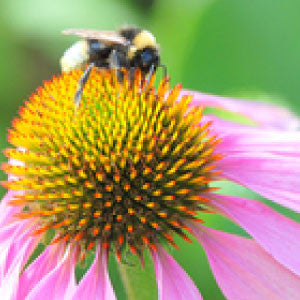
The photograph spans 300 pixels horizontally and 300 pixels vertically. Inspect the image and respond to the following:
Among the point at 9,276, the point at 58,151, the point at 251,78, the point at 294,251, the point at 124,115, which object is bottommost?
the point at 9,276

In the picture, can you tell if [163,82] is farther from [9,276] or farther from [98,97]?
[9,276]

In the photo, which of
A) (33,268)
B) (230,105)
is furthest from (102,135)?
(230,105)

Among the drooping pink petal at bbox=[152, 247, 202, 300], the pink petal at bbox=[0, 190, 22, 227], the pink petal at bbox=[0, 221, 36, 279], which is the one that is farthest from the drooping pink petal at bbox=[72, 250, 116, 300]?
the pink petal at bbox=[0, 190, 22, 227]

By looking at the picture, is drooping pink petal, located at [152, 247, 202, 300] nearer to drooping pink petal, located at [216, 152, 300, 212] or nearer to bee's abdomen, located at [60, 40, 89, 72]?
drooping pink petal, located at [216, 152, 300, 212]

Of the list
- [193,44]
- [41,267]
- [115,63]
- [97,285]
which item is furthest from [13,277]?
[193,44]

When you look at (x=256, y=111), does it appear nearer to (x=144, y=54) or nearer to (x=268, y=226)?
(x=144, y=54)

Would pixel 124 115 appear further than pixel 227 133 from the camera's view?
No

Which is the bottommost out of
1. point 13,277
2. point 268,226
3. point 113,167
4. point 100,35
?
point 13,277
